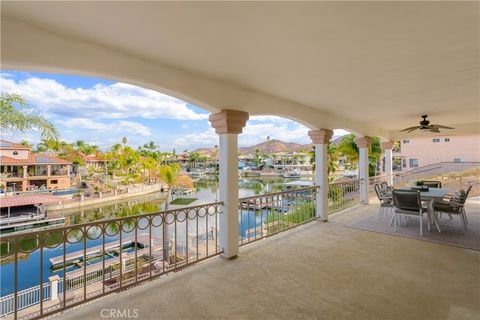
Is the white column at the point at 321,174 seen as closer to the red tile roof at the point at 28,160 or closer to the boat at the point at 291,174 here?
the red tile roof at the point at 28,160

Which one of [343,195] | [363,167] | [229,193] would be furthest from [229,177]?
[363,167]

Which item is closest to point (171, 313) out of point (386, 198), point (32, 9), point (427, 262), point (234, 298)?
point (234, 298)

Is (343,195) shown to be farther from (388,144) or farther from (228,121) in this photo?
(228,121)

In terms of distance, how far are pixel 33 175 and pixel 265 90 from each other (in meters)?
4.07

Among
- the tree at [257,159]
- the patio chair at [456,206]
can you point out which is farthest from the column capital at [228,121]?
the tree at [257,159]

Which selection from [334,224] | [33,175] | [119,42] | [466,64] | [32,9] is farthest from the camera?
[334,224]

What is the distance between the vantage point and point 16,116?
2439 millimetres

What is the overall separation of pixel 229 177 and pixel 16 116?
99.1 inches

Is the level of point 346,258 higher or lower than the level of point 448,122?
lower

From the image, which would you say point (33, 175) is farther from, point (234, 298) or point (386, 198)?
point (386, 198)

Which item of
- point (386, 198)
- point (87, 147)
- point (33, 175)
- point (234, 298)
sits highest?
point (87, 147)

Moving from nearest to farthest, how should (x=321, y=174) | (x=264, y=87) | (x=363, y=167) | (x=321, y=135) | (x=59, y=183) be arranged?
(x=264, y=87), (x=59, y=183), (x=321, y=135), (x=321, y=174), (x=363, y=167)

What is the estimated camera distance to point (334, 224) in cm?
496

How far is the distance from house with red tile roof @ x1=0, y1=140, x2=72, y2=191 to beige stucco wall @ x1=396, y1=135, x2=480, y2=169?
19630mm
